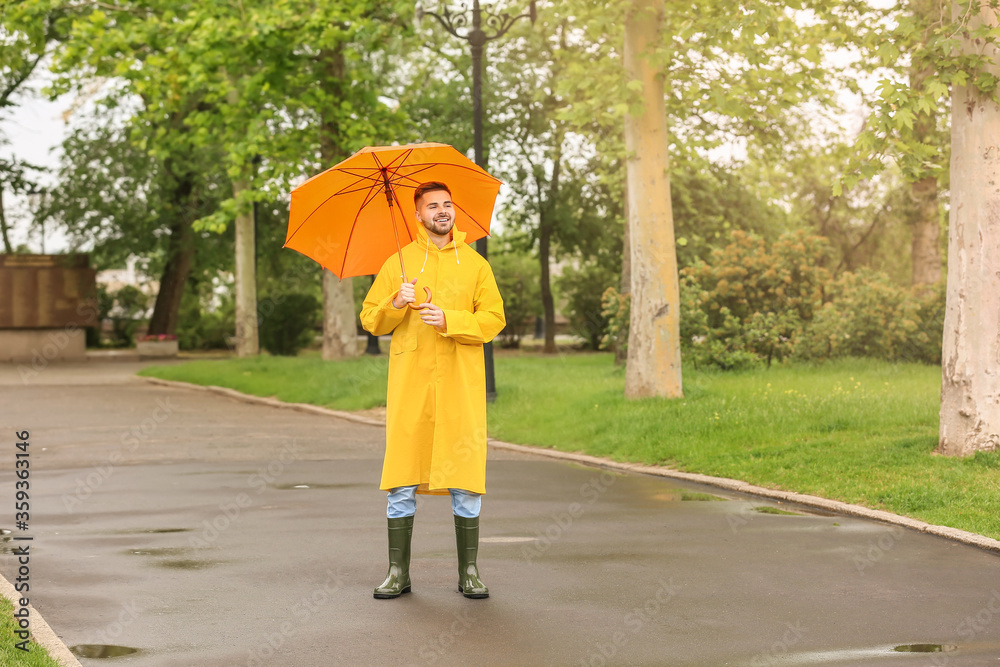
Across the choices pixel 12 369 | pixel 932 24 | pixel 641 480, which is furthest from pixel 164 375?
pixel 932 24

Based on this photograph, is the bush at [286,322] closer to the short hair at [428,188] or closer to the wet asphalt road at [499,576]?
the wet asphalt road at [499,576]

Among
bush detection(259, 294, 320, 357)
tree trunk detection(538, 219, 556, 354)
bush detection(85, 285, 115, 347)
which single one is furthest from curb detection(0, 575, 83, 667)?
bush detection(85, 285, 115, 347)

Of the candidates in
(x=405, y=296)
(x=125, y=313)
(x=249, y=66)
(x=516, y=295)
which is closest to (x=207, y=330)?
(x=125, y=313)

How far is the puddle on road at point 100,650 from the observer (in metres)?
4.82

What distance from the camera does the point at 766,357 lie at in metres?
18.8

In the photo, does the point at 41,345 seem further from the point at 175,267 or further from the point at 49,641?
the point at 49,641

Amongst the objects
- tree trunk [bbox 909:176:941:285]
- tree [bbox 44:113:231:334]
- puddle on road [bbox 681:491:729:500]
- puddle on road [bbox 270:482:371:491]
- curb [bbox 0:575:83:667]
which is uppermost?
tree [bbox 44:113:231:334]

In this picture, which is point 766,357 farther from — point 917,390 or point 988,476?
point 988,476

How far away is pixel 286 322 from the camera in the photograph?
3259 cm

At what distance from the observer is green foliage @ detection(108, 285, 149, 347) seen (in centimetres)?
4047

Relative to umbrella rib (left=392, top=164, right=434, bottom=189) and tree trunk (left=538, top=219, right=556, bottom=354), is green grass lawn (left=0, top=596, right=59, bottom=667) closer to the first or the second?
umbrella rib (left=392, top=164, right=434, bottom=189)

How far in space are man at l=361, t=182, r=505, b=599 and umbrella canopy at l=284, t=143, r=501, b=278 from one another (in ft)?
0.66

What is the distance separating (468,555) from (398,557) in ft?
1.29

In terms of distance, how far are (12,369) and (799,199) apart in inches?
991
